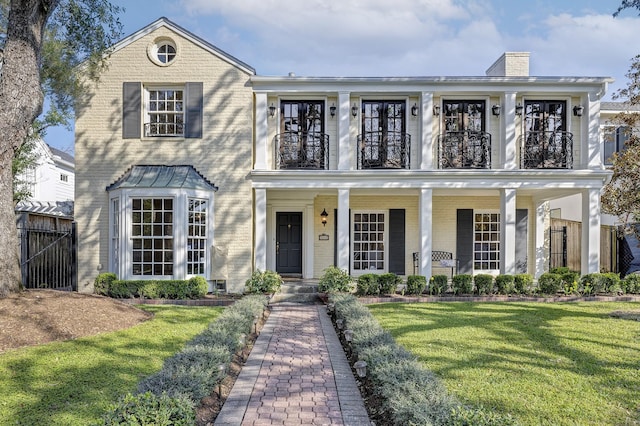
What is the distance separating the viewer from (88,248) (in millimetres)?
12430

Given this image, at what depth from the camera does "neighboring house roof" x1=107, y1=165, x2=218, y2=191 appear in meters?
11.8

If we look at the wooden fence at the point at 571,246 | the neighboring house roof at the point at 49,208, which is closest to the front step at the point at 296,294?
the neighboring house roof at the point at 49,208

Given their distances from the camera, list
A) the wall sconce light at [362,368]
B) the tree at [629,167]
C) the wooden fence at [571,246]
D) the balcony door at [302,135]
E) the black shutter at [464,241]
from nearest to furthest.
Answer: the wall sconce light at [362,368] → the tree at [629,167] → the balcony door at [302,135] → the black shutter at [464,241] → the wooden fence at [571,246]

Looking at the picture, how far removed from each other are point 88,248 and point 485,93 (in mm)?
12683

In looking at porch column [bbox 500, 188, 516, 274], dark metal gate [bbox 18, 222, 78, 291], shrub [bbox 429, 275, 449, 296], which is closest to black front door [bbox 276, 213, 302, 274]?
shrub [bbox 429, 275, 449, 296]

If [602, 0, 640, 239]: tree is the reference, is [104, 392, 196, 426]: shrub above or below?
below

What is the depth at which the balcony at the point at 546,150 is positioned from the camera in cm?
1354

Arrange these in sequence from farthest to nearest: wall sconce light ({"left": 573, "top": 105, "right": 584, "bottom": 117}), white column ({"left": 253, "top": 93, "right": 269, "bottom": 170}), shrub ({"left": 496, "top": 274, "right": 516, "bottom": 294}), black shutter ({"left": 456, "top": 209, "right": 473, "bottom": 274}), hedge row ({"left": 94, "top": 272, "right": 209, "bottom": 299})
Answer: black shutter ({"left": 456, "top": 209, "right": 473, "bottom": 274}), wall sconce light ({"left": 573, "top": 105, "right": 584, "bottom": 117}), white column ({"left": 253, "top": 93, "right": 269, "bottom": 170}), shrub ({"left": 496, "top": 274, "right": 516, "bottom": 294}), hedge row ({"left": 94, "top": 272, "right": 209, "bottom": 299})

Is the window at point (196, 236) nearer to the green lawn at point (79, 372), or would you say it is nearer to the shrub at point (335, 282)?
the shrub at point (335, 282)

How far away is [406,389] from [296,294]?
28.6 ft

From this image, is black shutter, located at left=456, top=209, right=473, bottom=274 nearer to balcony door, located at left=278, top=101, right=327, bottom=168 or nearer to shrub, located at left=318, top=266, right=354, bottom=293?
shrub, located at left=318, top=266, right=354, bottom=293

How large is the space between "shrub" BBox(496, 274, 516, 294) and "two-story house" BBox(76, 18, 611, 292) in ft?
2.61

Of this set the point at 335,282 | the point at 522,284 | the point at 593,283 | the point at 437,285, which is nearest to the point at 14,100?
the point at 335,282

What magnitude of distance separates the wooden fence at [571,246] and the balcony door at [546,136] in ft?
11.2
